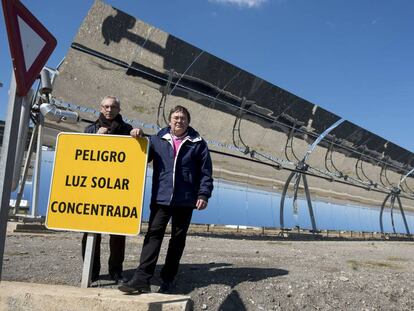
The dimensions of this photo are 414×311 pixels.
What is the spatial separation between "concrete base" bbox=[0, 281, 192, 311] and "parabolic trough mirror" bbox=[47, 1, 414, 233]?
6660 mm

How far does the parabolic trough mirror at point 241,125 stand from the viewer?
31.7 feet

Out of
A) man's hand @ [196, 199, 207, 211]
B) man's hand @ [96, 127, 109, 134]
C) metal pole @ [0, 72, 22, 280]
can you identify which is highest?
man's hand @ [96, 127, 109, 134]

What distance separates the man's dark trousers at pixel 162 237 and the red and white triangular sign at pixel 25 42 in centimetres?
171

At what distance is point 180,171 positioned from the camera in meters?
4.18

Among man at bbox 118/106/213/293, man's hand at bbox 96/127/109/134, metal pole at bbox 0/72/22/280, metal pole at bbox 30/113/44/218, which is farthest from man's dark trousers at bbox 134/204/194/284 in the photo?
metal pole at bbox 30/113/44/218

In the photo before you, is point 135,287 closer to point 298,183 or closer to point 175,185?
point 175,185

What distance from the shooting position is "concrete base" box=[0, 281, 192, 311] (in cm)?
332

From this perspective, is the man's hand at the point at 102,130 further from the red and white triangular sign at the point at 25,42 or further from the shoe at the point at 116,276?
the shoe at the point at 116,276

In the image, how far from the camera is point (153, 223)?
411 cm

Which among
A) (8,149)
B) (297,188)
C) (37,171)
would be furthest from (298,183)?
(8,149)

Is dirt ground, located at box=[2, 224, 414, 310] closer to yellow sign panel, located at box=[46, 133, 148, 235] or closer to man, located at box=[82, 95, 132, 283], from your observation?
man, located at box=[82, 95, 132, 283]

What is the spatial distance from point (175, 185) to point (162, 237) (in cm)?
50

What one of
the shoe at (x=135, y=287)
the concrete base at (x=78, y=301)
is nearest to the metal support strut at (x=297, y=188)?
the shoe at (x=135, y=287)

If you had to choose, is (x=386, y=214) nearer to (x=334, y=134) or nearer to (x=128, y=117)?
(x=334, y=134)
